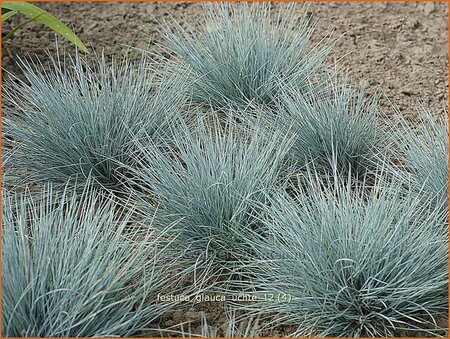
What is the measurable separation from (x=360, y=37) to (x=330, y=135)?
1.16 meters

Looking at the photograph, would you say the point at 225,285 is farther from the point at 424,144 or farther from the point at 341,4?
the point at 341,4

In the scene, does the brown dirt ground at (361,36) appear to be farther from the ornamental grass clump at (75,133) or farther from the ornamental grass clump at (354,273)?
the ornamental grass clump at (354,273)

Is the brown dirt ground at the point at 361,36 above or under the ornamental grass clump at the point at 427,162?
above

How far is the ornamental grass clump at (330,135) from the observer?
115 inches

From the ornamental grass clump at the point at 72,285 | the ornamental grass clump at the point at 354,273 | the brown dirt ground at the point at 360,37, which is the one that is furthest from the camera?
the brown dirt ground at the point at 360,37

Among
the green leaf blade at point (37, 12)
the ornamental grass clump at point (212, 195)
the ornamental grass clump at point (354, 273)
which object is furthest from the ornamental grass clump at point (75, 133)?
the ornamental grass clump at point (354, 273)

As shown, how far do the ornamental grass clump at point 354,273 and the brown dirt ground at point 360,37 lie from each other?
3.84 ft

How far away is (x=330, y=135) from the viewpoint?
9.62 ft

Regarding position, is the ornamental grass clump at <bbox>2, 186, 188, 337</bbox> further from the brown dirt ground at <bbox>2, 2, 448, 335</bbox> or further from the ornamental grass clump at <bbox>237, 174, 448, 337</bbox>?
the brown dirt ground at <bbox>2, 2, 448, 335</bbox>

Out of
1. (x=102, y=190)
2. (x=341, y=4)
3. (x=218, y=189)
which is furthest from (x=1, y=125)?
(x=341, y=4)

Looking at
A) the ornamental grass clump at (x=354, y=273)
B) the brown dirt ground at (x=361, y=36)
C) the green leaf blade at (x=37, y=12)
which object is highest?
the green leaf blade at (x=37, y=12)

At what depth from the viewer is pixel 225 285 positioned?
2.47 metres

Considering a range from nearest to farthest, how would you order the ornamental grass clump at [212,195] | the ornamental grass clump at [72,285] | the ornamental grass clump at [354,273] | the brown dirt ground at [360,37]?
1. the ornamental grass clump at [72,285]
2. the ornamental grass clump at [354,273]
3. the ornamental grass clump at [212,195]
4. the brown dirt ground at [360,37]

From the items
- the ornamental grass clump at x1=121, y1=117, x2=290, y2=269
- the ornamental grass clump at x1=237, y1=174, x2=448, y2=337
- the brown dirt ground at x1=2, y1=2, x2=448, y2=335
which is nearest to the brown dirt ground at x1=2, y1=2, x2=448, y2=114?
the brown dirt ground at x1=2, y1=2, x2=448, y2=335
